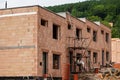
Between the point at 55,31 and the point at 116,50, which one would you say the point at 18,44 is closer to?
the point at 55,31

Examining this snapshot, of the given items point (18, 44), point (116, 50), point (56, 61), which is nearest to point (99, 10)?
point (116, 50)

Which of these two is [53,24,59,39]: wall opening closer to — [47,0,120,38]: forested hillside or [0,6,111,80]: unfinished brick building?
[0,6,111,80]: unfinished brick building

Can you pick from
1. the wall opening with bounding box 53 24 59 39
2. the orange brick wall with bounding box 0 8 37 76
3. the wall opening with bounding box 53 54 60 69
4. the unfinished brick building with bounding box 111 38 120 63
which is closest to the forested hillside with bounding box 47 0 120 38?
the unfinished brick building with bounding box 111 38 120 63

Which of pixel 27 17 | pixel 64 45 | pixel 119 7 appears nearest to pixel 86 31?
pixel 64 45

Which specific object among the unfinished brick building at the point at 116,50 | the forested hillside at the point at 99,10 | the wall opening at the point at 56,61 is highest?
the forested hillside at the point at 99,10

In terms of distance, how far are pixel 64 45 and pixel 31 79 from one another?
26.0ft

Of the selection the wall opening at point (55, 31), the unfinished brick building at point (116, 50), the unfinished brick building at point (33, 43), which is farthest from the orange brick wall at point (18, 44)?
the unfinished brick building at point (116, 50)

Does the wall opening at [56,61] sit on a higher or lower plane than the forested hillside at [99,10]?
Answer: lower

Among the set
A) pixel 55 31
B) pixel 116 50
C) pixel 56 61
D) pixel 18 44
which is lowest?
pixel 56 61

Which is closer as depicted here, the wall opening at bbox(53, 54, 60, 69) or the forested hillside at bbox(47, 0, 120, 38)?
the wall opening at bbox(53, 54, 60, 69)

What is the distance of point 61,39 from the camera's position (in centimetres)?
3772

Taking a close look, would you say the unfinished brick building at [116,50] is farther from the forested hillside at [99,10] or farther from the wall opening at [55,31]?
the forested hillside at [99,10]

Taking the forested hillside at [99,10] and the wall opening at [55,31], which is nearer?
the wall opening at [55,31]

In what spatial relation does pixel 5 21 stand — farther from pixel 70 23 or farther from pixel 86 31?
pixel 86 31
